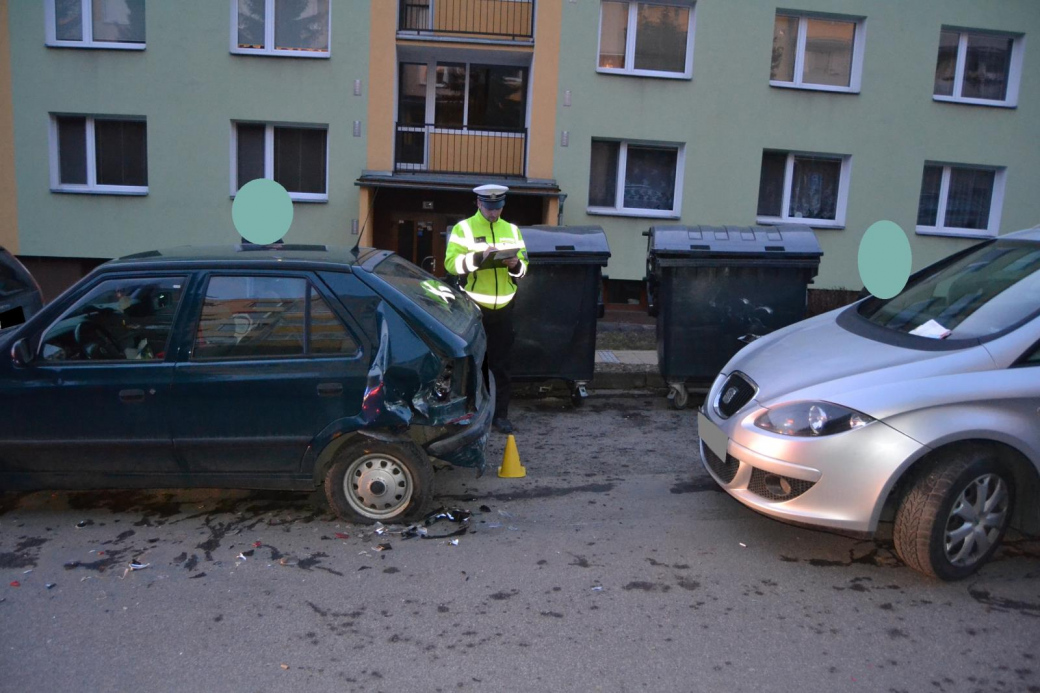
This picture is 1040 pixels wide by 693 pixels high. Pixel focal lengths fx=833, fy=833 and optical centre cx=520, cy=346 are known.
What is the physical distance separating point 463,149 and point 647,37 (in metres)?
3.56

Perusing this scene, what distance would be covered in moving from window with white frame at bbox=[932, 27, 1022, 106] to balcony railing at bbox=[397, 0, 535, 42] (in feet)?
23.4

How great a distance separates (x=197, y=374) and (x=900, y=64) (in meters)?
13.4

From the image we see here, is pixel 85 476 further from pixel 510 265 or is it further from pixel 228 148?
pixel 228 148

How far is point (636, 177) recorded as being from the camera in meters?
14.0

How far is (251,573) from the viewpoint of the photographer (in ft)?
13.3

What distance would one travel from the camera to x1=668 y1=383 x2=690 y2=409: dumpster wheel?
749 cm

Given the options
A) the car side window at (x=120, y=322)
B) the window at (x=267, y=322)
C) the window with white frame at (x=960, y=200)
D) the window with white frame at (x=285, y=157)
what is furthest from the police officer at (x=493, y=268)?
the window with white frame at (x=960, y=200)

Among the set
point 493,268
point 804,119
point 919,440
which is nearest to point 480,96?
point 804,119

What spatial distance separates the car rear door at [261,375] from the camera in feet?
14.6

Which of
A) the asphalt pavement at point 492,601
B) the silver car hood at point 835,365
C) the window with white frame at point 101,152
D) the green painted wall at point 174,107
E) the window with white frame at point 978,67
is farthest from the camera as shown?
the window with white frame at point 978,67

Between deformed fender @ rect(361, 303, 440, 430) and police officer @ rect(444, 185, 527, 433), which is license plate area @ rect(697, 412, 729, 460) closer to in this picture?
deformed fender @ rect(361, 303, 440, 430)

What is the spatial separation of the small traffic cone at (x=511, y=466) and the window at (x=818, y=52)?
10625 millimetres

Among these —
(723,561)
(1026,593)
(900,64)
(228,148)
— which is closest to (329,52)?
(228,148)

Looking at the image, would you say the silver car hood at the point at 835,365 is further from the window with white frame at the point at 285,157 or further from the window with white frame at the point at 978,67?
the window with white frame at the point at 978,67
